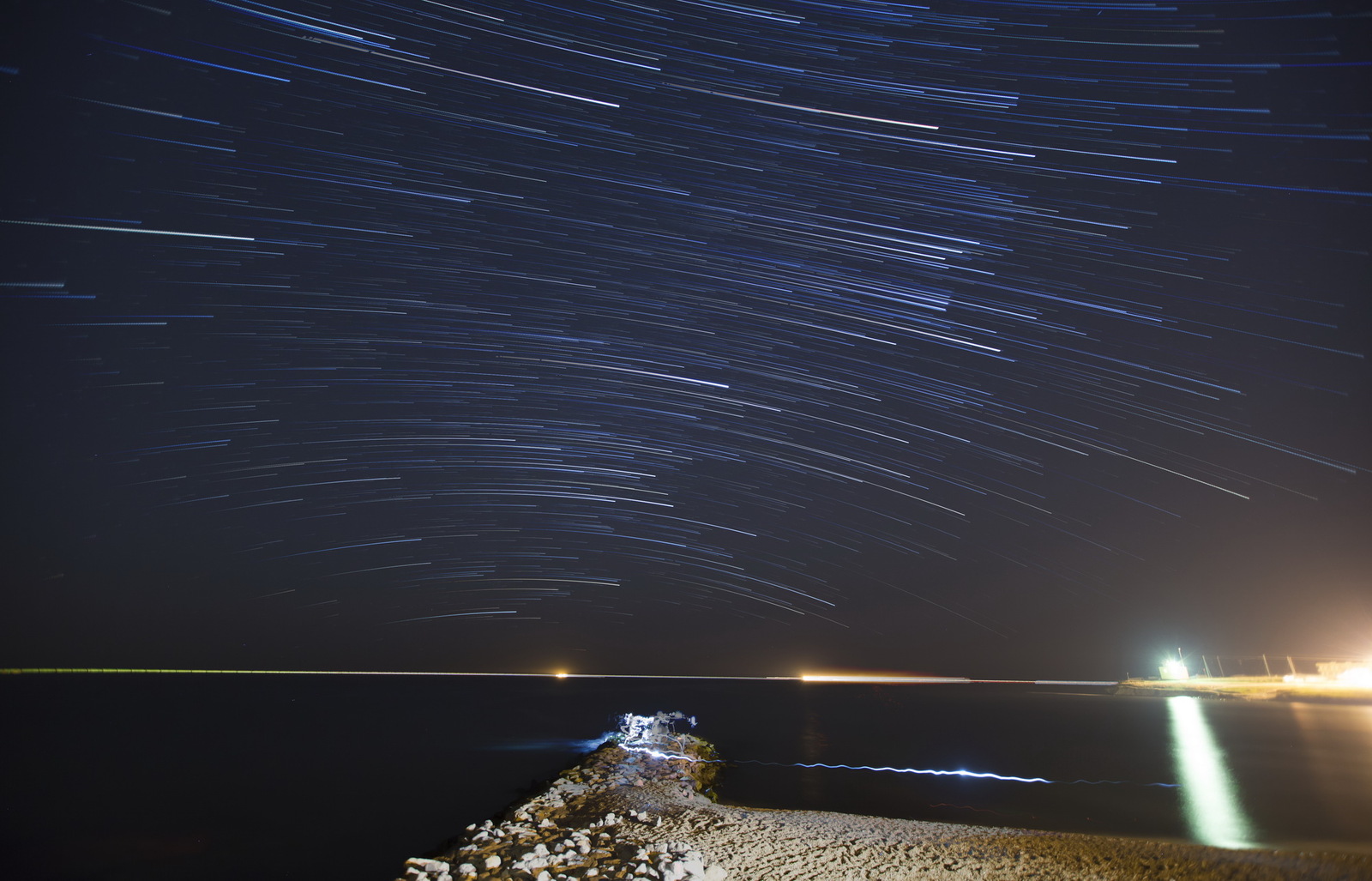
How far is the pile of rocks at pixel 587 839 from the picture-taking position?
1235 centimetres

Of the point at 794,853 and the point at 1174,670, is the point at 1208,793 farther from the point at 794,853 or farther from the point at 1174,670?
the point at 1174,670

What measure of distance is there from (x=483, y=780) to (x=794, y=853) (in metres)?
18.7

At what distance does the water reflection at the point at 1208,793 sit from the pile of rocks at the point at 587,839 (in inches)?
565

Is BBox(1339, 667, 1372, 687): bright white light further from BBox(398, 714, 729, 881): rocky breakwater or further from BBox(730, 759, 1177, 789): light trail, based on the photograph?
BBox(398, 714, 729, 881): rocky breakwater

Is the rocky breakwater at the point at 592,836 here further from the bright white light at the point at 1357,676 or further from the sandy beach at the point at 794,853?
the bright white light at the point at 1357,676

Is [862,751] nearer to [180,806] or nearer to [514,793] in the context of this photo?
[514,793]

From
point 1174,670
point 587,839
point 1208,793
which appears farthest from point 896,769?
point 1174,670

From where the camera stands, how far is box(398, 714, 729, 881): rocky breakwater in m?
12.4

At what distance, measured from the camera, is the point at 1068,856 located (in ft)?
46.9

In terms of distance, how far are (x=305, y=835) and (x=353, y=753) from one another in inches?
731

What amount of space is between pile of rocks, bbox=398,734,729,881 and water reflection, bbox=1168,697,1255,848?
47.1 ft

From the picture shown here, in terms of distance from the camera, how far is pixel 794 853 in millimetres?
14398

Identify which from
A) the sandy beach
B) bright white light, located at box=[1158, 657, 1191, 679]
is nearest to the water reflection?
the sandy beach

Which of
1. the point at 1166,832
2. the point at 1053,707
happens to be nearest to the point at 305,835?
the point at 1166,832
